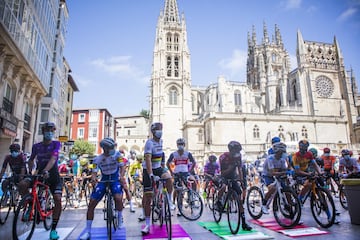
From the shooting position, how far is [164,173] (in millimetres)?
5254

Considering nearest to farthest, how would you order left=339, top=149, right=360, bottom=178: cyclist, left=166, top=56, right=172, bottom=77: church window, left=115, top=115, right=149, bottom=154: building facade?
left=339, top=149, right=360, bottom=178: cyclist, left=166, top=56, right=172, bottom=77: church window, left=115, top=115, right=149, bottom=154: building facade

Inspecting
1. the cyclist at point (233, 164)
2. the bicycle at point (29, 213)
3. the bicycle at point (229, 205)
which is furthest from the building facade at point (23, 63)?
the cyclist at point (233, 164)

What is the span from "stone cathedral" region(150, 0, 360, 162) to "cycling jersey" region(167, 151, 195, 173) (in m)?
25.2

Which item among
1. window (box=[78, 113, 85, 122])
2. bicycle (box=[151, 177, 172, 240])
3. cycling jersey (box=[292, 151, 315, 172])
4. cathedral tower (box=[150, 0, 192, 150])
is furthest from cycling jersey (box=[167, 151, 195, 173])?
window (box=[78, 113, 85, 122])

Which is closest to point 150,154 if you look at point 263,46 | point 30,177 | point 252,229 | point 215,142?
point 30,177

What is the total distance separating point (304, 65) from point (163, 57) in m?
27.3

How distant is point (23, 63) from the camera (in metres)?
13.1

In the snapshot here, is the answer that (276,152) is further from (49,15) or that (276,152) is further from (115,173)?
(49,15)

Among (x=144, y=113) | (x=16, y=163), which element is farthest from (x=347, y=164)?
(x=144, y=113)

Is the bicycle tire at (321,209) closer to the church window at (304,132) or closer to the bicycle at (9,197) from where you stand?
the bicycle at (9,197)

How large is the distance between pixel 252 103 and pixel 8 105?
43.7 metres

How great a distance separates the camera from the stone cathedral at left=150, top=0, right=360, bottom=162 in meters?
34.9

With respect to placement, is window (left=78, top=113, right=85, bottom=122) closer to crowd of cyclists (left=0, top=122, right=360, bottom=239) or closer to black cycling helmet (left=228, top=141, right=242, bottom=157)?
crowd of cyclists (left=0, top=122, right=360, bottom=239)

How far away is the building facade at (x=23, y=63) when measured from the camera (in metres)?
11.6
